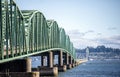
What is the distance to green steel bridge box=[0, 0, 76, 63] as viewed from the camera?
88.2 m

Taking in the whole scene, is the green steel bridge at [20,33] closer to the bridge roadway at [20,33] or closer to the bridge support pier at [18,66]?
the bridge roadway at [20,33]

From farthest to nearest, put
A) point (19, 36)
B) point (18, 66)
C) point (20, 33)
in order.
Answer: point (18, 66), point (20, 33), point (19, 36)

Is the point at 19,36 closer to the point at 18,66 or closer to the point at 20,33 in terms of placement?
the point at 20,33

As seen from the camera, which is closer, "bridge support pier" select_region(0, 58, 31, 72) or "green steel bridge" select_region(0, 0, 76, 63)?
"green steel bridge" select_region(0, 0, 76, 63)

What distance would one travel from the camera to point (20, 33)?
106438mm

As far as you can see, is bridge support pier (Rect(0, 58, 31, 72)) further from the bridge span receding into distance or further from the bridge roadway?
the bridge roadway

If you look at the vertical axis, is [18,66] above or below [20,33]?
below

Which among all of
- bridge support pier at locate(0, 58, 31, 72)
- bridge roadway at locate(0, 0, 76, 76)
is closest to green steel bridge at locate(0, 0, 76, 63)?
bridge roadway at locate(0, 0, 76, 76)

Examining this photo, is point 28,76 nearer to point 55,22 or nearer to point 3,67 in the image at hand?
point 3,67

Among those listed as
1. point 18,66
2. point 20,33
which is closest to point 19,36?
point 20,33

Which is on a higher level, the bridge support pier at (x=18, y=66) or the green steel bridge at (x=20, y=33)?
the green steel bridge at (x=20, y=33)

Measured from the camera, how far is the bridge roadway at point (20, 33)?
88075 mm

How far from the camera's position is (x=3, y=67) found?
109500 millimetres

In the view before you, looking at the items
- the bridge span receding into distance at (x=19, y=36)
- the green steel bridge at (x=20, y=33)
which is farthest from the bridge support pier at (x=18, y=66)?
the green steel bridge at (x=20, y=33)
